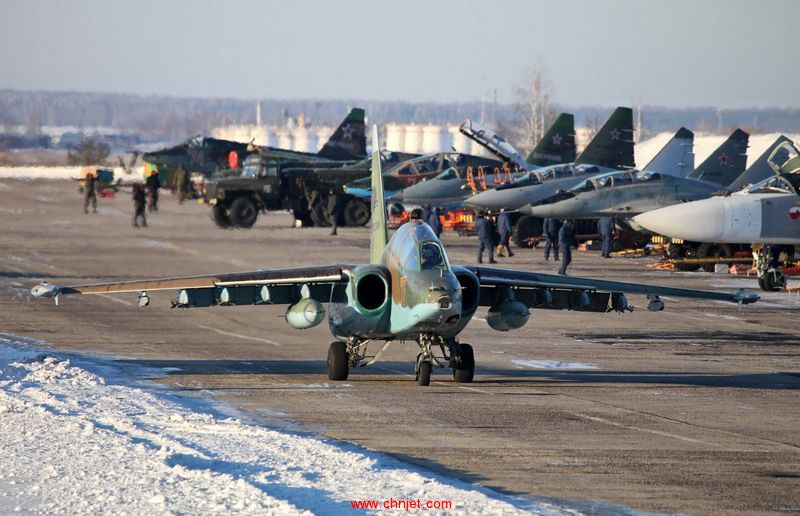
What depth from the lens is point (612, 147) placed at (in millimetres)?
51219

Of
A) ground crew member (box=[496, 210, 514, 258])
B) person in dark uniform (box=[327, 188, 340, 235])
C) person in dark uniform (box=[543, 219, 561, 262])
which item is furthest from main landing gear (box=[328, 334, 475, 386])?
person in dark uniform (box=[327, 188, 340, 235])

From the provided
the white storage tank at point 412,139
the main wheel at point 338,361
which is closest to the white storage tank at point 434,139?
the white storage tank at point 412,139

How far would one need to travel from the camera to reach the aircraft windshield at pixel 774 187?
31.6 m

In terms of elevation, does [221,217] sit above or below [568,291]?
above

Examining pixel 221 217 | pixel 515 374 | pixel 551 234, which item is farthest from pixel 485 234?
pixel 515 374

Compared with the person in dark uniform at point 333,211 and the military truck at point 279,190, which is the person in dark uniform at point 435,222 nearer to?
the person in dark uniform at point 333,211

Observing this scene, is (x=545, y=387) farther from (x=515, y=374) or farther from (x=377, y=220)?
(x=377, y=220)

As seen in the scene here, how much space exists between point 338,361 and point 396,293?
157cm

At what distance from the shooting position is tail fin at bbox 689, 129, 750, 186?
47812 mm

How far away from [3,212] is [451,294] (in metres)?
54.5

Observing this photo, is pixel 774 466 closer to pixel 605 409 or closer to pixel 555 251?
pixel 605 409

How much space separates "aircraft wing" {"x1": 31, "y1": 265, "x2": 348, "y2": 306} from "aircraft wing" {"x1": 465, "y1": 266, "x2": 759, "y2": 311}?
1.94 m

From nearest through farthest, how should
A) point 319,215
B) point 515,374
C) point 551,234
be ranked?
point 515,374 → point 551,234 → point 319,215

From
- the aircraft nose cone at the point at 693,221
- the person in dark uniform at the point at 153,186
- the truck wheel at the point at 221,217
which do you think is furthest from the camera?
the person in dark uniform at the point at 153,186
